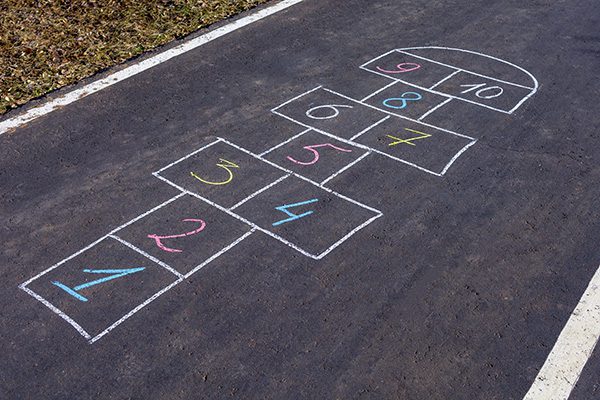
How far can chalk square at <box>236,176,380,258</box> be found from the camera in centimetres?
880

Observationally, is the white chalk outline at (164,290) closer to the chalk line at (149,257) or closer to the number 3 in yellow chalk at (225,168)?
the chalk line at (149,257)

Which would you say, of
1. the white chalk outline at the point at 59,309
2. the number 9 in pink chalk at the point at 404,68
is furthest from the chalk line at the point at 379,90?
the white chalk outline at the point at 59,309

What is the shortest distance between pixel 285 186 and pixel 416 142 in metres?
2.19

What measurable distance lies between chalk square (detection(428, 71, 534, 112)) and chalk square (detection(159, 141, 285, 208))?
12.1 feet

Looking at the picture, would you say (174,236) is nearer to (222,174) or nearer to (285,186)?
(222,174)

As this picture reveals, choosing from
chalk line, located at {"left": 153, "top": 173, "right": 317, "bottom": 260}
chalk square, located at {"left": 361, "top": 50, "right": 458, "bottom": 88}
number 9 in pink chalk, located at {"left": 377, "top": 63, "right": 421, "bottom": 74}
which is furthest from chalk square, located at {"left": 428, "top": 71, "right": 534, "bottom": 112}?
chalk line, located at {"left": 153, "top": 173, "right": 317, "bottom": 260}

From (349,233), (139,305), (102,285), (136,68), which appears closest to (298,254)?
(349,233)

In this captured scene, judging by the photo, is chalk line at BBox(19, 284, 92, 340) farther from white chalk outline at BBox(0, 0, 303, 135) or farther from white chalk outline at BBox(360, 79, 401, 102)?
white chalk outline at BBox(360, 79, 401, 102)

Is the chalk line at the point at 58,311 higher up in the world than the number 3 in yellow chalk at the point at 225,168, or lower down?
higher up

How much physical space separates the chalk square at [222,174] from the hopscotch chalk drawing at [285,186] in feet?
0.05

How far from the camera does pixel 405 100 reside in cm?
1173

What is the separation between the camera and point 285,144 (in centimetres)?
1059

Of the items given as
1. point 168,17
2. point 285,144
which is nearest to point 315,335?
point 285,144

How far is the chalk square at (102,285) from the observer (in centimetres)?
780
